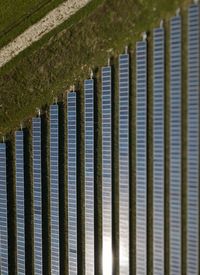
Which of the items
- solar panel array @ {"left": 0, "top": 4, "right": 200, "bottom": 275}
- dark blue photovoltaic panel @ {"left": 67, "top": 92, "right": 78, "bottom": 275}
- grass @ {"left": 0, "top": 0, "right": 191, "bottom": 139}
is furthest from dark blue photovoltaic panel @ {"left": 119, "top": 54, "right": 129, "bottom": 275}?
dark blue photovoltaic panel @ {"left": 67, "top": 92, "right": 78, "bottom": 275}

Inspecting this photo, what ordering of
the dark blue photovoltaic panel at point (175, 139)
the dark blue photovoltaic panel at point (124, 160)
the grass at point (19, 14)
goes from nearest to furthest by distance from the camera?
the dark blue photovoltaic panel at point (175, 139), the dark blue photovoltaic panel at point (124, 160), the grass at point (19, 14)

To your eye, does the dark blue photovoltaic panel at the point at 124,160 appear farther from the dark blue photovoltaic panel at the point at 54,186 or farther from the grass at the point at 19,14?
the grass at the point at 19,14

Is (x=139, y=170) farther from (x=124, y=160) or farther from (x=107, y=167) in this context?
(x=107, y=167)

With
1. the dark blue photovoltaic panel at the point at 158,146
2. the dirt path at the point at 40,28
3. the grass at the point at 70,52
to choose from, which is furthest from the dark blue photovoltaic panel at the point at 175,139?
the dirt path at the point at 40,28

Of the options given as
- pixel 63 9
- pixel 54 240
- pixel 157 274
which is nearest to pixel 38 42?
pixel 63 9

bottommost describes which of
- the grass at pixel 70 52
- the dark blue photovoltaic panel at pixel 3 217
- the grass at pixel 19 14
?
the dark blue photovoltaic panel at pixel 3 217

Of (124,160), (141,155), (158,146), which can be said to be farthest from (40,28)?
(158,146)
